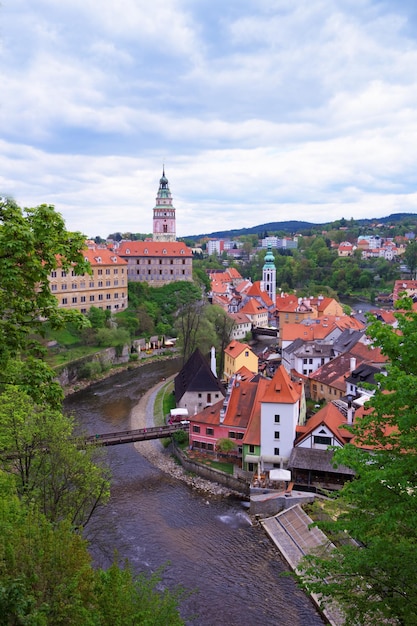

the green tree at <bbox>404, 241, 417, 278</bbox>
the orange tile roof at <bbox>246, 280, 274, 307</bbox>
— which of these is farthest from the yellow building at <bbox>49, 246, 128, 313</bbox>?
the green tree at <bbox>404, 241, 417, 278</bbox>

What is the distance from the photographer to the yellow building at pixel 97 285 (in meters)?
58.7

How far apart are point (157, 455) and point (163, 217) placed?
60337mm

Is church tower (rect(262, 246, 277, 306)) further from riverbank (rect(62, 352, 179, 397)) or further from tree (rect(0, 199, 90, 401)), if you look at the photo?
tree (rect(0, 199, 90, 401))

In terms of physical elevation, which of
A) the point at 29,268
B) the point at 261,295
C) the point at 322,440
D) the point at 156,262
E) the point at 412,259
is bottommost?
the point at 322,440

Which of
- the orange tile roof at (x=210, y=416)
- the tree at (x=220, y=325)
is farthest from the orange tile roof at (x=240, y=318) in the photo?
the orange tile roof at (x=210, y=416)

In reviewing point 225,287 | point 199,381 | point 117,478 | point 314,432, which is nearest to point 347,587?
point 314,432

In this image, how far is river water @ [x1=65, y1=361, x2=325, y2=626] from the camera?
18000 millimetres

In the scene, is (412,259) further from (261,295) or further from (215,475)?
(215,475)

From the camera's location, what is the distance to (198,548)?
71.3ft

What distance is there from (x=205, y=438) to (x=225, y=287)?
65.8m

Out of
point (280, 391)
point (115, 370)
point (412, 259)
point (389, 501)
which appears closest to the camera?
point (389, 501)

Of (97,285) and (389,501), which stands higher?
(97,285)

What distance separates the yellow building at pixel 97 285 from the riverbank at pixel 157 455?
20992mm

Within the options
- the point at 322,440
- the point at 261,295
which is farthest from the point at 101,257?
the point at 322,440
